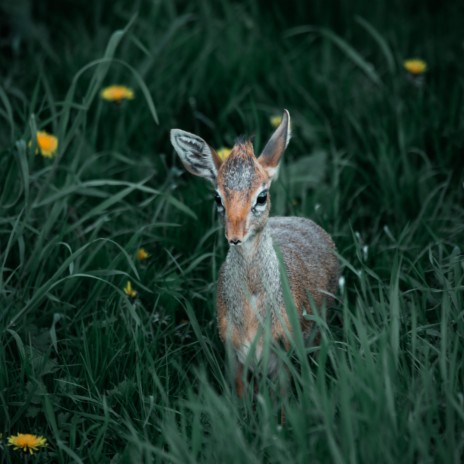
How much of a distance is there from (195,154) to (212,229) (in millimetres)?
721

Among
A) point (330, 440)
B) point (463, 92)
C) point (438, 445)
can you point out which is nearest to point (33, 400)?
point (330, 440)

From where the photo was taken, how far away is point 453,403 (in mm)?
2477

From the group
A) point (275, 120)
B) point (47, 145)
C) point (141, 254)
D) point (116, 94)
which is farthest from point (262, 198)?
point (116, 94)

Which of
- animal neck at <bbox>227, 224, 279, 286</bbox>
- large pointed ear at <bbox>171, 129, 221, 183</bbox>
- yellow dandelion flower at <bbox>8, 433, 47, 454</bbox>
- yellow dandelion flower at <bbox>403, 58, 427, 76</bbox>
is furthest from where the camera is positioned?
yellow dandelion flower at <bbox>403, 58, 427, 76</bbox>

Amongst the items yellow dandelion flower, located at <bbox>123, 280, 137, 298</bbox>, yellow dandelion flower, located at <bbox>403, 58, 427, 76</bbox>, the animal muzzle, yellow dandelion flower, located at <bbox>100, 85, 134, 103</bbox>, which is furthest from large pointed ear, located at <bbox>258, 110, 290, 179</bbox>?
yellow dandelion flower, located at <bbox>403, 58, 427, 76</bbox>

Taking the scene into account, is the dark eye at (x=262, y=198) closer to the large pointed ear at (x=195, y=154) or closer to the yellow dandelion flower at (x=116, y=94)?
the large pointed ear at (x=195, y=154)

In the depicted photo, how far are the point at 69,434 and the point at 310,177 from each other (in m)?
2.12

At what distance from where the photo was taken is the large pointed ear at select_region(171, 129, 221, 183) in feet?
10.9

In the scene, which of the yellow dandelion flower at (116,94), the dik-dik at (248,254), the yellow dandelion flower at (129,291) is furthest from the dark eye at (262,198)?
the yellow dandelion flower at (116,94)

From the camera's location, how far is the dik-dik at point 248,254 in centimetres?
305

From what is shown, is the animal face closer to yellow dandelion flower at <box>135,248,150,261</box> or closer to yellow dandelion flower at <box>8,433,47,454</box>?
yellow dandelion flower at <box>135,248,150,261</box>

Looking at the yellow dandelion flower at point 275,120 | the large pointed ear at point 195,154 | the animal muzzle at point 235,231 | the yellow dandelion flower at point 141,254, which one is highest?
the large pointed ear at point 195,154

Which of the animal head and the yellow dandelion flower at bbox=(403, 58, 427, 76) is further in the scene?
the yellow dandelion flower at bbox=(403, 58, 427, 76)

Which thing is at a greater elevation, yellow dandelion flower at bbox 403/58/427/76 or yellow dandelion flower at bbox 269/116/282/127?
yellow dandelion flower at bbox 403/58/427/76
